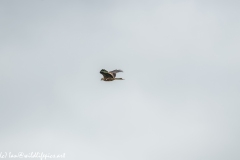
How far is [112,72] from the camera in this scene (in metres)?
60.0
